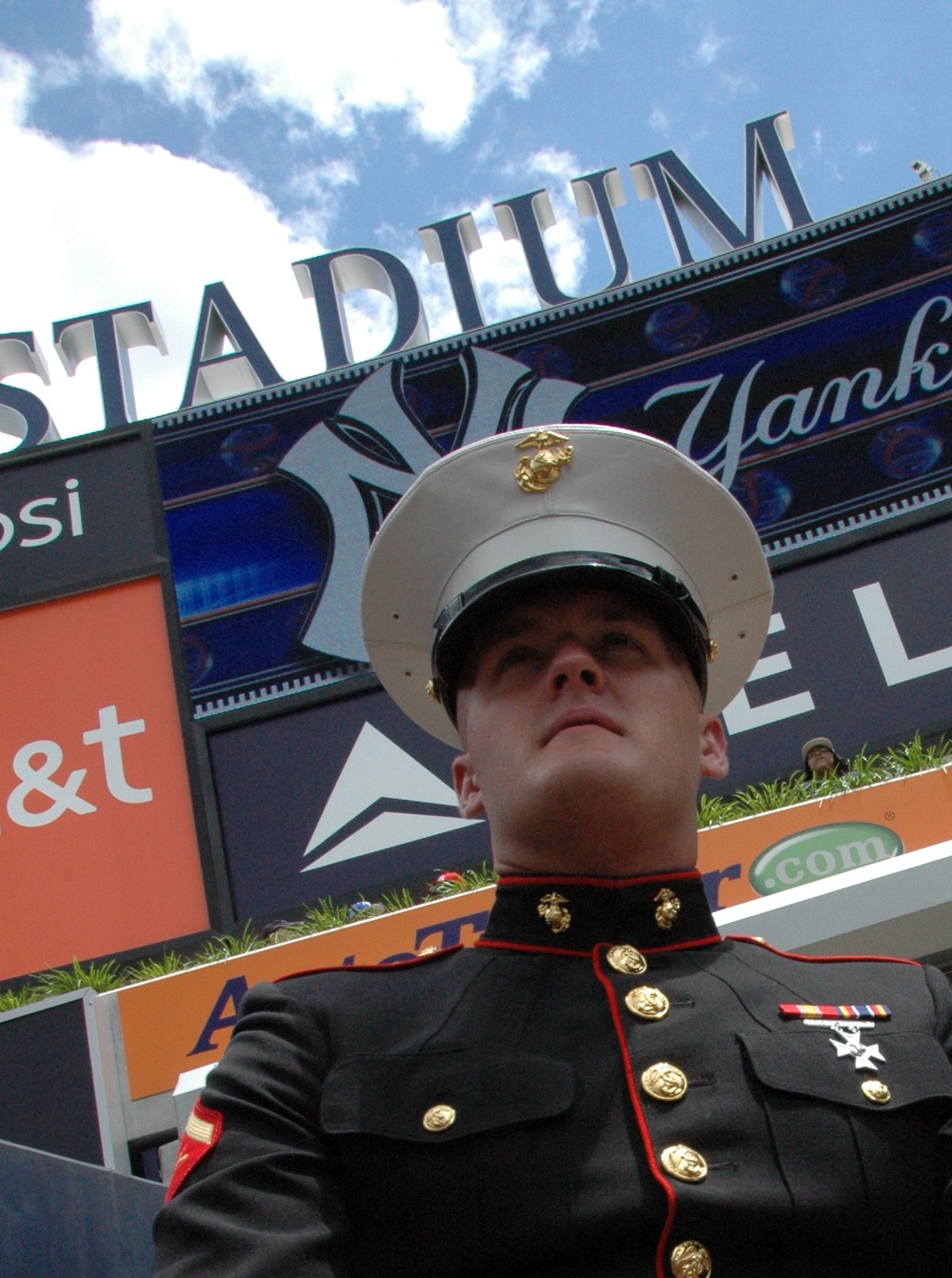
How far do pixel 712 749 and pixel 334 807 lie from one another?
665 cm

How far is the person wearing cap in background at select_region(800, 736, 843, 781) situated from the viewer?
22.7 ft

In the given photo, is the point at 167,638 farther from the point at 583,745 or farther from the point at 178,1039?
the point at 583,745

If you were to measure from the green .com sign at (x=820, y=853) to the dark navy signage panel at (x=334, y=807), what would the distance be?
110 inches

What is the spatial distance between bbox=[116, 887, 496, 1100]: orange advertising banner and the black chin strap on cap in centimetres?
388

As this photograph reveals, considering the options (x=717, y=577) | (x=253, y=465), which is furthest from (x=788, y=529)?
(x=717, y=577)

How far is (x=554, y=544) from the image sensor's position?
171 cm

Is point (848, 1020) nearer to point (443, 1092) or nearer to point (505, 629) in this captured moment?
point (443, 1092)

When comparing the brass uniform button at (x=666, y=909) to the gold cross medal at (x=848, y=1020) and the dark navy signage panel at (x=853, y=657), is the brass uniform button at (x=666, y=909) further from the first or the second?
the dark navy signage panel at (x=853, y=657)

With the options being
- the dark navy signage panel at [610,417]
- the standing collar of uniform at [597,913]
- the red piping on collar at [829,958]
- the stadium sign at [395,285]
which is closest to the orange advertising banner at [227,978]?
the dark navy signage panel at [610,417]

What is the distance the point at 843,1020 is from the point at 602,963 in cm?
31

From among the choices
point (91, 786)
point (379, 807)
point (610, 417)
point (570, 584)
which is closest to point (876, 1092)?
point (570, 584)

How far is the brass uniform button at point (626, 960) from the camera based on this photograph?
4.83 feet

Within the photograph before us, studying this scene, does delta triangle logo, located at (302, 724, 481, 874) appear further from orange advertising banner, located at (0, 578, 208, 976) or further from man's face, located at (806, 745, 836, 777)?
man's face, located at (806, 745, 836, 777)

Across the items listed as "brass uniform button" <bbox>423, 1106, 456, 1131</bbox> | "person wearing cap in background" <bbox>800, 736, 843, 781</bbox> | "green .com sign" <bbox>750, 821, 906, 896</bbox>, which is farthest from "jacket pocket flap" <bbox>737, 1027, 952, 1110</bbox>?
"person wearing cap in background" <bbox>800, 736, 843, 781</bbox>
